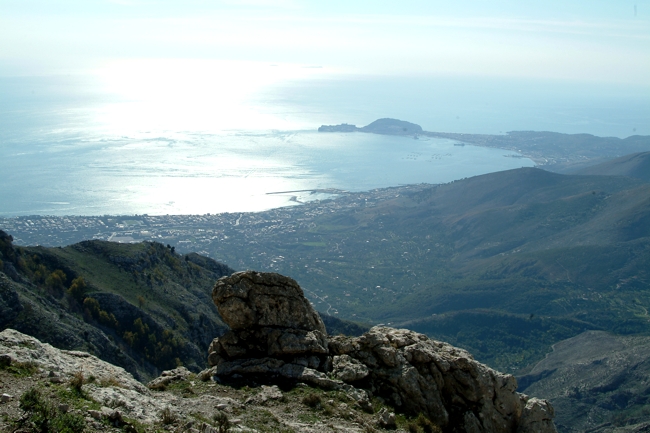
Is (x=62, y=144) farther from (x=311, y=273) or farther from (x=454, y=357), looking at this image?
(x=454, y=357)

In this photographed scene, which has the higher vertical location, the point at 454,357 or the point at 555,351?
the point at 454,357

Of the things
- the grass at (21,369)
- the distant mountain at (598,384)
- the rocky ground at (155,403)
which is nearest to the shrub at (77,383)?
the rocky ground at (155,403)

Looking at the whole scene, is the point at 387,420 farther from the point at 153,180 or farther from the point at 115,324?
the point at 153,180

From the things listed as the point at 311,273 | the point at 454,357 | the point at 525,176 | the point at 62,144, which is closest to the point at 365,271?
the point at 311,273

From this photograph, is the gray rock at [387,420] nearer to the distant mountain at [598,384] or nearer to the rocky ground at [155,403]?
the rocky ground at [155,403]

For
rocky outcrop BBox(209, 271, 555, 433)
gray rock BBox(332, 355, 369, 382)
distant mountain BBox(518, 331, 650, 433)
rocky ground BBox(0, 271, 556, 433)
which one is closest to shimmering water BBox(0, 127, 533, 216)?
distant mountain BBox(518, 331, 650, 433)

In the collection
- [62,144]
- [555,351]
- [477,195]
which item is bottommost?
[555,351]
